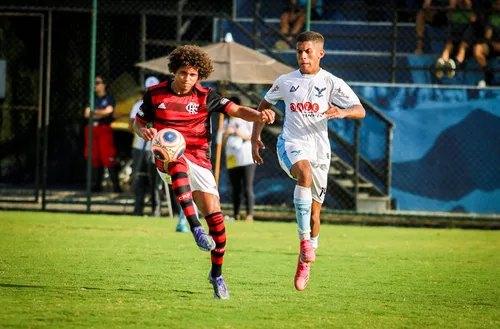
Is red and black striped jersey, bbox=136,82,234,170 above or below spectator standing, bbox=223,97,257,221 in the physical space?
above

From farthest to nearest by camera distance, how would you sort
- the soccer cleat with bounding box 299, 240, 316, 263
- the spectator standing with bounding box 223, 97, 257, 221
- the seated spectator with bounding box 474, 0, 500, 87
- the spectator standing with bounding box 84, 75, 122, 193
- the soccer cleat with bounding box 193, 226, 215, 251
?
the spectator standing with bounding box 84, 75, 122, 193 → the seated spectator with bounding box 474, 0, 500, 87 → the spectator standing with bounding box 223, 97, 257, 221 → the soccer cleat with bounding box 299, 240, 316, 263 → the soccer cleat with bounding box 193, 226, 215, 251

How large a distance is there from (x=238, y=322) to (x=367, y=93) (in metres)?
12.8

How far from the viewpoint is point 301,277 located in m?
8.63

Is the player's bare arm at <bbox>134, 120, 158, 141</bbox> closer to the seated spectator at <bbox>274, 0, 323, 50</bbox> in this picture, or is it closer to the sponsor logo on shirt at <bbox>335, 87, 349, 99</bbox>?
the sponsor logo on shirt at <bbox>335, 87, 349, 99</bbox>

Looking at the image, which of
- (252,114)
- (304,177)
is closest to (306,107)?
(304,177)

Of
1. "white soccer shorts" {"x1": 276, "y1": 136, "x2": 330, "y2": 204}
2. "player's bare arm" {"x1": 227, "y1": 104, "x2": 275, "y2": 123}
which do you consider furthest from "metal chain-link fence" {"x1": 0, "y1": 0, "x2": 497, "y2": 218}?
"player's bare arm" {"x1": 227, "y1": 104, "x2": 275, "y2": 123}

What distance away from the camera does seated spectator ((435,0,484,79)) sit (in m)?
20.2

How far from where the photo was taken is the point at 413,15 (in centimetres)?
2105

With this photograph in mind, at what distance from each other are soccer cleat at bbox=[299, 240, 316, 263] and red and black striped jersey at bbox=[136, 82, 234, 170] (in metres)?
1.16

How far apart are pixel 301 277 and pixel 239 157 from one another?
29.4ft

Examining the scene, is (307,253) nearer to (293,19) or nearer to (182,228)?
(182,228)

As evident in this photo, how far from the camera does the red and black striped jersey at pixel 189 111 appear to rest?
28.4 ft

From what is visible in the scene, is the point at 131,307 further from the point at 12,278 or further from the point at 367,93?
the point at 367,93

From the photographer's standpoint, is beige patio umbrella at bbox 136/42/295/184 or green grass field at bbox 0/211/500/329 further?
beige patio umbrella at bbox 136/42/295/184
